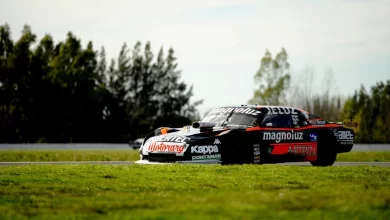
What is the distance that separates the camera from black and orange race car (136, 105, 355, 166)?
15289 mm

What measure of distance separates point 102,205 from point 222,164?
7.59 meters

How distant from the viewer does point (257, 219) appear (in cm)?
700

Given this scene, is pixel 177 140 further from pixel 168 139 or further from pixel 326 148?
pixel 326 148

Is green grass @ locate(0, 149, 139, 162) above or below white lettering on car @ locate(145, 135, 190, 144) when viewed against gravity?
below

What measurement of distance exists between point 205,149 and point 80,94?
2015 inches

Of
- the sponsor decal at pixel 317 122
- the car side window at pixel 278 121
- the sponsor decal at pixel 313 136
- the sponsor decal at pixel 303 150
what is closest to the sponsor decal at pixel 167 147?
the car side window at pixel 278 121

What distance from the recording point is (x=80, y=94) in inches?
2562

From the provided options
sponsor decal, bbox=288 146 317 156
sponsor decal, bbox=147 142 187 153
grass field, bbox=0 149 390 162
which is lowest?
grass field, bbox=0 149 390 162

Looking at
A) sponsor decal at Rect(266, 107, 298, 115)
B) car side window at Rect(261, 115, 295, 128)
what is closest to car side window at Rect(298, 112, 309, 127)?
sponsor decal at Rect(266, 107, 298, 115)

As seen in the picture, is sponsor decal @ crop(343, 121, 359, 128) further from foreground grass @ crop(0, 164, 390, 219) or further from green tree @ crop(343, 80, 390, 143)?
green tree @ crop(343, 80, 390, 143)

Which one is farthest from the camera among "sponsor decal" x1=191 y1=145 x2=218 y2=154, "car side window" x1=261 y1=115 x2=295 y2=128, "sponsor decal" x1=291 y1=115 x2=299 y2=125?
"sponsor decal" x1=291 y1=115 x2=299 y2=125

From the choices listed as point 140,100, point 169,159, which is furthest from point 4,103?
point 169,159

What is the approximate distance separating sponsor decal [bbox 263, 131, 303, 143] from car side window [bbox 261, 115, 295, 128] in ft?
0.67

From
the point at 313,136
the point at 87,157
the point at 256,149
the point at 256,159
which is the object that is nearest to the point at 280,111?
the point at 313,136
